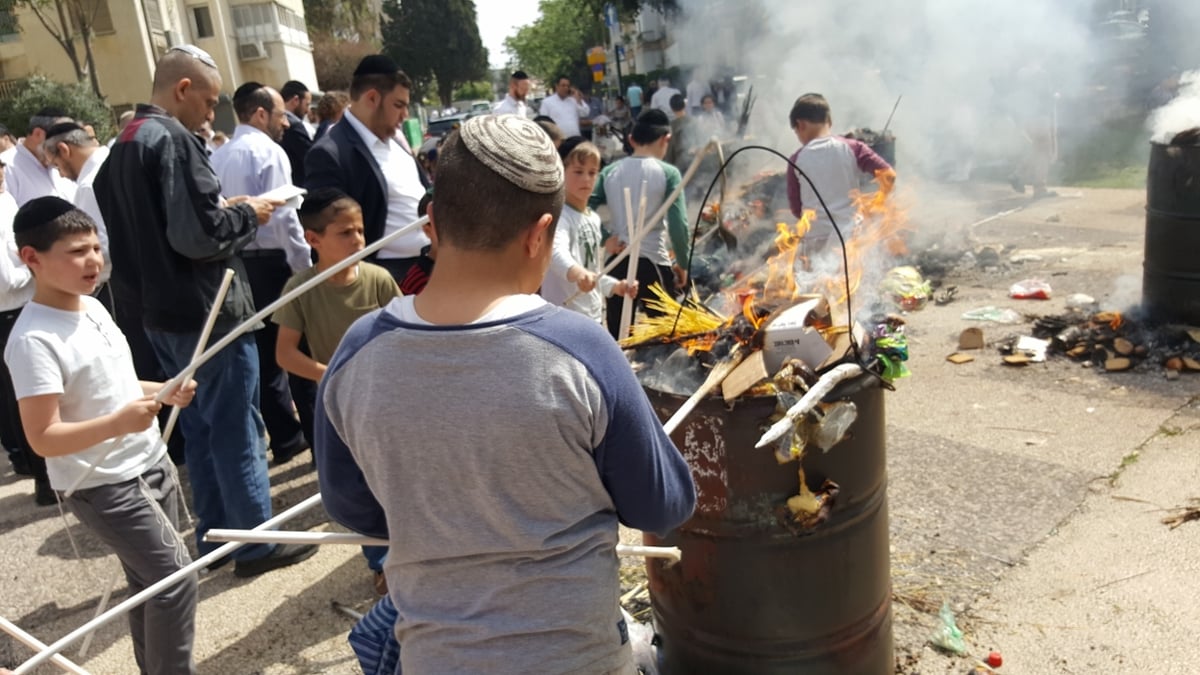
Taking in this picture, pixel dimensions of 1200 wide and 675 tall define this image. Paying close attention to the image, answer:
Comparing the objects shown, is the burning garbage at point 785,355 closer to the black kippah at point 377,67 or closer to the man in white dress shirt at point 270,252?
the black kippah at point 377,67

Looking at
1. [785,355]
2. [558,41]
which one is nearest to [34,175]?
[785,355]

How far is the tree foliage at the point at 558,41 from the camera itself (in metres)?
56.7

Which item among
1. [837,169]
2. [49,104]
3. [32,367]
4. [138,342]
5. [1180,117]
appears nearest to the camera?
[32,367]

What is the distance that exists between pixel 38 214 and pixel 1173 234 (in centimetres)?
633

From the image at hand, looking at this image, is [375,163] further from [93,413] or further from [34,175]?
[34,175]

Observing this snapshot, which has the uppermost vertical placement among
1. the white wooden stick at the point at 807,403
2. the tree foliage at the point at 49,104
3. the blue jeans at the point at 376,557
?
the tree foliage at the point at 49,104

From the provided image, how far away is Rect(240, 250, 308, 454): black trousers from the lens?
5395 mm

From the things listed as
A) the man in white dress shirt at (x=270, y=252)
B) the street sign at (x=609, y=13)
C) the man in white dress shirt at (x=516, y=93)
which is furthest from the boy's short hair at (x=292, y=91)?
the street sign at (x=609, y=13)

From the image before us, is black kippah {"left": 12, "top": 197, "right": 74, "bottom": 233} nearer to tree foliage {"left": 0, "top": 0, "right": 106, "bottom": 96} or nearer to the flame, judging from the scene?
the flame

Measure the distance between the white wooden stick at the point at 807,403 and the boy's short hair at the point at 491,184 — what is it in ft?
3.32

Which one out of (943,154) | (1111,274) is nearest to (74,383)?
(1111,274)

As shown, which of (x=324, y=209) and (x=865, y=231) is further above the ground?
(x=324, y=209)

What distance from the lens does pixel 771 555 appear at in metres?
2.51

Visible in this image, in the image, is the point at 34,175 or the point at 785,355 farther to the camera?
the point at 34,175
